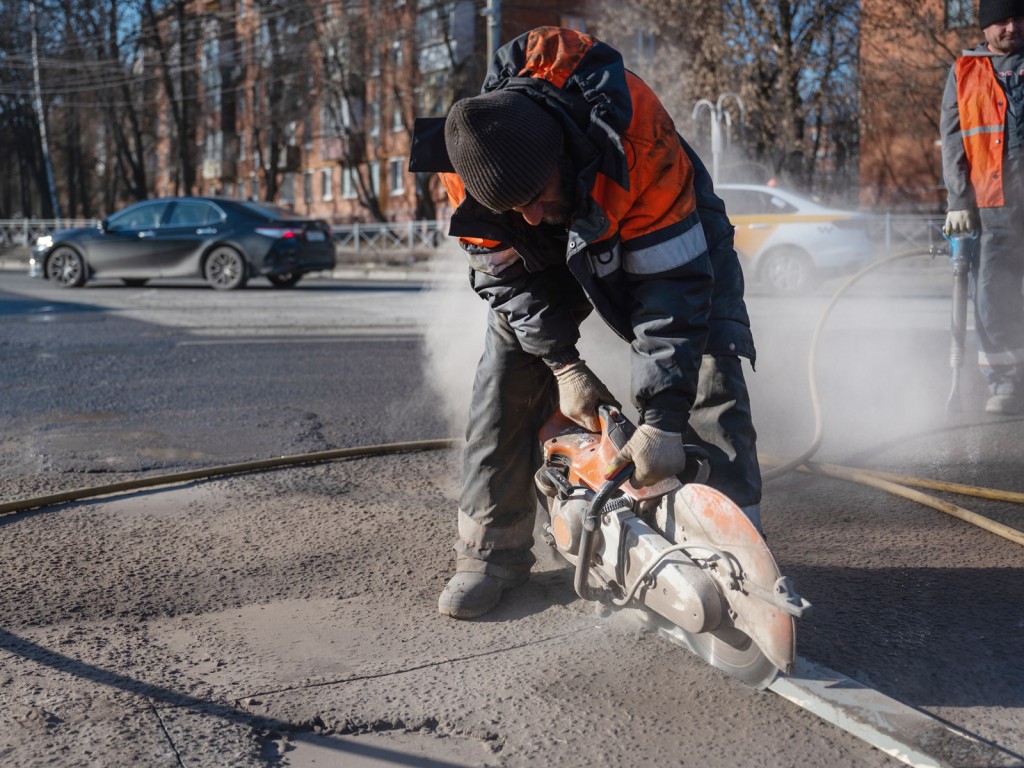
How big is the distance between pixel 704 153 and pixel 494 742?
69.1 feet

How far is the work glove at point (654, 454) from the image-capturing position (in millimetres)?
2521

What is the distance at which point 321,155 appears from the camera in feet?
157

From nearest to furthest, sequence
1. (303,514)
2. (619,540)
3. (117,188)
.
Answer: (619,540), (303,514), (117,188)

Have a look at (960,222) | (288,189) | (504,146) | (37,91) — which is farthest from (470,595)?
(288,189)

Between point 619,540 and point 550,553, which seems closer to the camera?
point 619,540

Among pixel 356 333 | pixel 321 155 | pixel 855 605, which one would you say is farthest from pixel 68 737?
pixel 321 155

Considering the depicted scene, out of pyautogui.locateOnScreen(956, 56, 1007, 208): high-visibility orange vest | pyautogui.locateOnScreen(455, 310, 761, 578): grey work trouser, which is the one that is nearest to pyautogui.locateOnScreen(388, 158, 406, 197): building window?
pyautogui.locateOnScreen(956, 56, 1007, 208): high-visibility orange vest

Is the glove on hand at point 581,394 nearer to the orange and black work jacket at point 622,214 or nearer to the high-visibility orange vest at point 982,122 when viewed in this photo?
the orange and black work jacket at point 622,214

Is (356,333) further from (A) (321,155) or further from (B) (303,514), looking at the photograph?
(A) (321,155)

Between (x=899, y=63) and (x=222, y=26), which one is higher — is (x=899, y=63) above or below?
below

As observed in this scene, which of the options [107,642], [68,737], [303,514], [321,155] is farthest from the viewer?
[321,155]

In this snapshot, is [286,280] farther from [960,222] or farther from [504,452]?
[504,452]

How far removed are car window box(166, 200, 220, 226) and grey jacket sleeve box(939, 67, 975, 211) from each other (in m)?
12.1

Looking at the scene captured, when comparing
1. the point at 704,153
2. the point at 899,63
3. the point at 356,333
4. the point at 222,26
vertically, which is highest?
the point at 222,26
